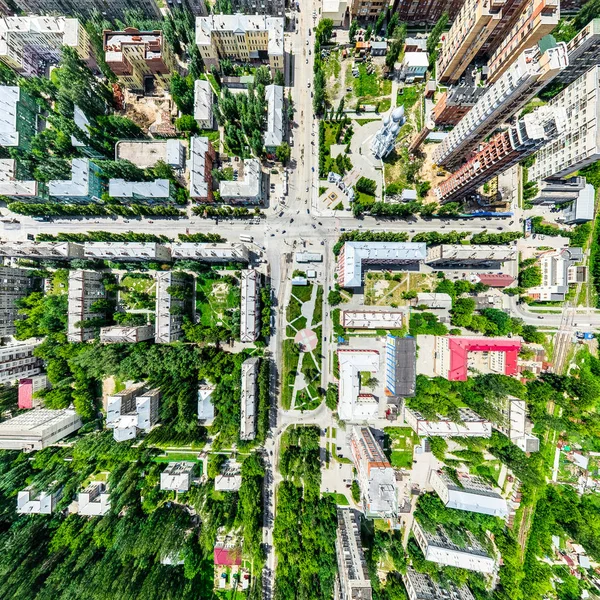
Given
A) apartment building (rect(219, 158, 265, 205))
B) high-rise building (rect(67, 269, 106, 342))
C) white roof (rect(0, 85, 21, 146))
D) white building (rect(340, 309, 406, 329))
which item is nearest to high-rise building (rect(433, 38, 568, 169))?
white building (rect(340, 309, 406, 329))

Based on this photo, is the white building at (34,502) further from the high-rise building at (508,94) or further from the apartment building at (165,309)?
the high-rise building at (508,94)

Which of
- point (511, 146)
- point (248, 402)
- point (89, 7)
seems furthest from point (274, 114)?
point (248, 402)

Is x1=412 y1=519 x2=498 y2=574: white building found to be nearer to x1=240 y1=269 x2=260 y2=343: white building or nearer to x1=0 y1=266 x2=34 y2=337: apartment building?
x1=240 y1=269 x2=260 y2=343: white building

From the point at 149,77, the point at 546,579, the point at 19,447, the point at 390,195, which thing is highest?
the point at 149,77

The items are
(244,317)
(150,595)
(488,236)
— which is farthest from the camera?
(488,236)

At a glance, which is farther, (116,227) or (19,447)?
(116,227)

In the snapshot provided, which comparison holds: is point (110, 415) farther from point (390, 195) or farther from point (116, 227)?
point (390, 195)

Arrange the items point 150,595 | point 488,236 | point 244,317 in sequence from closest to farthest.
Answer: point 150,595
point 244,317
point 488,236

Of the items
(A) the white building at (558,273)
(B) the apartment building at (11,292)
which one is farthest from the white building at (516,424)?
(B) the apartment building at (11,292)

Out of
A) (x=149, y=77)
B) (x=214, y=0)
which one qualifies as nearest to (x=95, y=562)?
(x=149, y=77)
